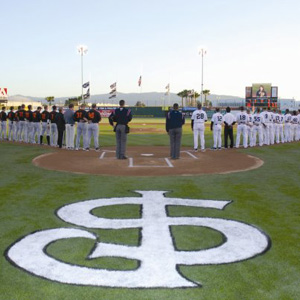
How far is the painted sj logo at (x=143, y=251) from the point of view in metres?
4.23

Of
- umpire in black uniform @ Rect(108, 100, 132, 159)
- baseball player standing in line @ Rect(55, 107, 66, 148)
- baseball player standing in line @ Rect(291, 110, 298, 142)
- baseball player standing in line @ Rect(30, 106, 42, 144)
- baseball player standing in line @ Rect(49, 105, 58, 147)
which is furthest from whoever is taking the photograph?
baseball player standing in line @ Rect(291, 110, 298, 142)

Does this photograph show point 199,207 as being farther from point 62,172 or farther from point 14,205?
point 62,172

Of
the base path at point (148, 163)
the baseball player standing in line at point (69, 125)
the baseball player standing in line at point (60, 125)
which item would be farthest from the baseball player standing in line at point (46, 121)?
the base path at point (148, 163)

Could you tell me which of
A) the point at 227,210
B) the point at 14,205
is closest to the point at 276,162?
the point at 227,210

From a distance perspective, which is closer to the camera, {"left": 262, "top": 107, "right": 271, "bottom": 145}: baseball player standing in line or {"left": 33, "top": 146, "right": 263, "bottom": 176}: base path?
{"left": 33, "top": 146, "right": 263, "bottom": 176}: base path

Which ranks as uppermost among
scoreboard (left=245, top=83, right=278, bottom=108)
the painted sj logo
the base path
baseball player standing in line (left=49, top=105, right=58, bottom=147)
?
scoreboard (left=245, top=83, right=278, bottom=108)

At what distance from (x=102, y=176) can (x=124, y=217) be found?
4.21 metres

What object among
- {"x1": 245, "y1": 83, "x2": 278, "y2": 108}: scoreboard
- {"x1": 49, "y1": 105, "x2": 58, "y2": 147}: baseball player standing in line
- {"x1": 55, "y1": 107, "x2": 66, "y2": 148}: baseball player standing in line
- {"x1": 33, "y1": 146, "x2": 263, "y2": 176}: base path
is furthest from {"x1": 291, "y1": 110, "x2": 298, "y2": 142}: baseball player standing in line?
{"x1": 245, "y1": 83, "x2": 278, "y2": 108}: scoreboard

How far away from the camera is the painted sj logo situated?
423cm

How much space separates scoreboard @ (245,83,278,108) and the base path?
2097 inches

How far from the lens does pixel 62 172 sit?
1138 cm

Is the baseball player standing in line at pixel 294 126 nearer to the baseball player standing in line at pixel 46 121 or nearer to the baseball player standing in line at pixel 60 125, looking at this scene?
the baseball player standing in line at pixel 60 125

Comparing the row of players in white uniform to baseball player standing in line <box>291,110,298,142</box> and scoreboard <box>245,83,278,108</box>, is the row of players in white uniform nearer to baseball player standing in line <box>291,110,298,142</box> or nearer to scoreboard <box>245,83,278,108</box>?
baseball player standing in line <box>291,110,298,142</box>

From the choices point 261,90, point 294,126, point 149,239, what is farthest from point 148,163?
point 261,90
